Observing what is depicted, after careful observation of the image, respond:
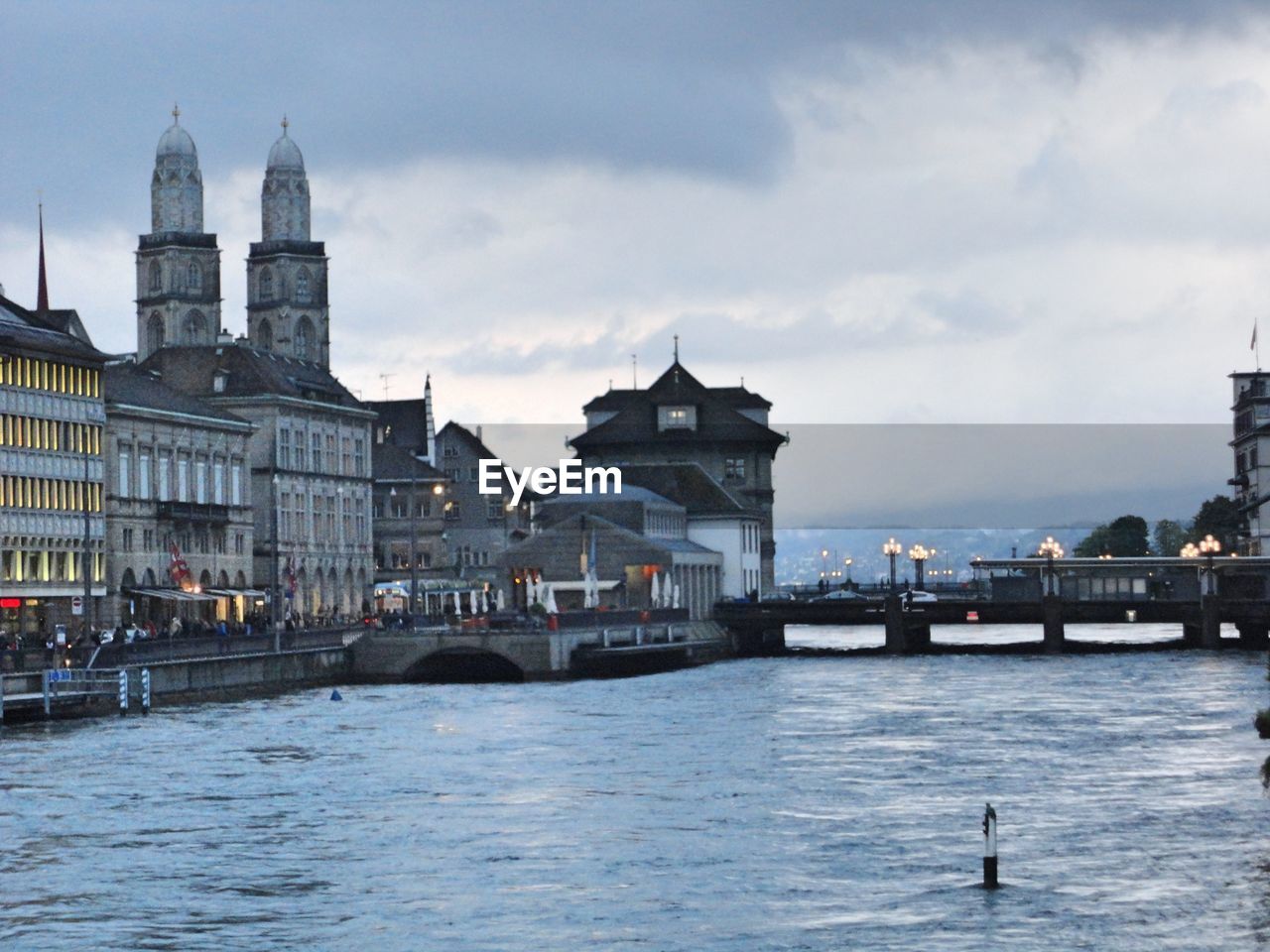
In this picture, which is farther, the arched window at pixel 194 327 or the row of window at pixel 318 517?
the arched window at pixel 194 327

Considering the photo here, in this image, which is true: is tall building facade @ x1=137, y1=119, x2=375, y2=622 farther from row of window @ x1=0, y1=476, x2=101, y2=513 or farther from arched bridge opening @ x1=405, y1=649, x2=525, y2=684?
arched bridge opening @ x1=405, y1=649, x2=525, y2=684

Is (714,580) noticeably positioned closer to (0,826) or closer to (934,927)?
(0,826)

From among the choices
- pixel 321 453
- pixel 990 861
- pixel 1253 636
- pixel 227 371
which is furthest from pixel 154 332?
→ pixel 990 861

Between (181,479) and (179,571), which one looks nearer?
(179,571)

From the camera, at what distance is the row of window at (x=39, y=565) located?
122m

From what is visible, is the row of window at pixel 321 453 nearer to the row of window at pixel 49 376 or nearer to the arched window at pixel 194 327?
the arched window at pixel 194 327

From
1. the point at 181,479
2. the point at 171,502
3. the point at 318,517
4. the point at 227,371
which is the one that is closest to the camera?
the point at 171,502

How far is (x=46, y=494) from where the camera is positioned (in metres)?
127

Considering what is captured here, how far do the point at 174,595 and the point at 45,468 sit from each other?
12.5 meters

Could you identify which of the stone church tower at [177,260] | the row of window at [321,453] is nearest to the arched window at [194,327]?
the stone church tower at [177,260]

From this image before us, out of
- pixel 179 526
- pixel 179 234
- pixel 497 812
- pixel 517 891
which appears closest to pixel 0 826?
pixel 497 812

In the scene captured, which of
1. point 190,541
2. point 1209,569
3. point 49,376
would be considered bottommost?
point 1209,569

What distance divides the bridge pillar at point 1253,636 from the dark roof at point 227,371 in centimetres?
5502

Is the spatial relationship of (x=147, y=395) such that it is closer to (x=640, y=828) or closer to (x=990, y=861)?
(x=640, y=828)
